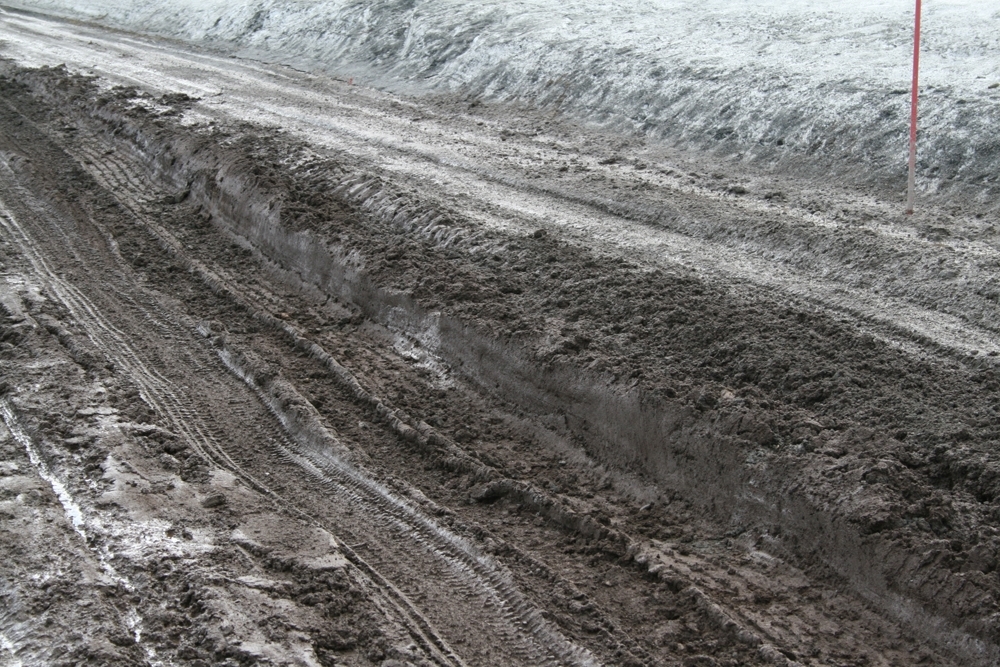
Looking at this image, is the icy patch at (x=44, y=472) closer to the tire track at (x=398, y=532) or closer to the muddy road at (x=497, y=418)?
the muddy road at (x=497, y=418)

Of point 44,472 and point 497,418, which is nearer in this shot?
point 44,472

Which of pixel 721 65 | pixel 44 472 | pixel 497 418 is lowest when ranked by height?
pixel 44 472

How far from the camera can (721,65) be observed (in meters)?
11.1

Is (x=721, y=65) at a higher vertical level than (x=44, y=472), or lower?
higher

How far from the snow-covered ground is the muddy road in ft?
2.37

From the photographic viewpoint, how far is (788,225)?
7715mm

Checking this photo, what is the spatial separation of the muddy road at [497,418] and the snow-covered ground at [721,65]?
2.37 feet

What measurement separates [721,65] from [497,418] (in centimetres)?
696

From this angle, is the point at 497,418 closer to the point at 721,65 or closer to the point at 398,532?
the point at 398,532

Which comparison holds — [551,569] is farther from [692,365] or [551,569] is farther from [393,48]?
[393,48]

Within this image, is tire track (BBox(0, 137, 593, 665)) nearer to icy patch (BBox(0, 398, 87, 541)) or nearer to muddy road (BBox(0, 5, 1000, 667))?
muddy road (BBox(0, 5, 1000, 667))

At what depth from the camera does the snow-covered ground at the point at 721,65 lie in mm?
8984

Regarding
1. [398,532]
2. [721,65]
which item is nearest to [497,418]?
[398,532]

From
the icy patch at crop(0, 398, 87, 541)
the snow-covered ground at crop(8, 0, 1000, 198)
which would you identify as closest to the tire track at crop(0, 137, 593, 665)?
the icy patch at crop(0, 398, 87, 541)
